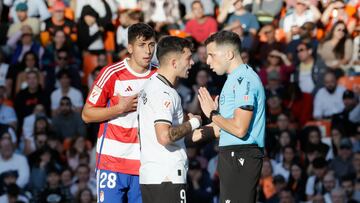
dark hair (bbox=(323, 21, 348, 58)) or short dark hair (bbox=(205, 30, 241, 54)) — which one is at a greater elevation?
dark hair (bbox=(323, 21, 348, 58))

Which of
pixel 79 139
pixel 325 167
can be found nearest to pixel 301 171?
pixel 325 167

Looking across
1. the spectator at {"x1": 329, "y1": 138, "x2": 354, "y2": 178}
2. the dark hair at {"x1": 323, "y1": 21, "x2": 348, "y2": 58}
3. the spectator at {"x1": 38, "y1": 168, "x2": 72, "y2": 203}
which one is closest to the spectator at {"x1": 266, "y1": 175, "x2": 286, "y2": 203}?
the spectator at {"x1": 329, "y1": 138, "x2": 354, "y2": 178}

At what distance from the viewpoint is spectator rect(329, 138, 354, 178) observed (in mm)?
17594

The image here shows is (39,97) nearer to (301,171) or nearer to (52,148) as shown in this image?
(52,148)

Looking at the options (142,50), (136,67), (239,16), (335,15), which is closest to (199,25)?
(239,16)

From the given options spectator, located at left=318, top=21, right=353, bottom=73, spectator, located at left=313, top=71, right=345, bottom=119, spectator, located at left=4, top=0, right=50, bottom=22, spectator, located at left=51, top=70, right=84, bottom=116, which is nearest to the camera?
spectator, located at left=313, top=71, right=345, bottom=119

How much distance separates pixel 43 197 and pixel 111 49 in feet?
15.8

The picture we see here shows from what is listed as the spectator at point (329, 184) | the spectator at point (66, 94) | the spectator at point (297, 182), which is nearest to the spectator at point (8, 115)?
the spectator at point (66, 94)

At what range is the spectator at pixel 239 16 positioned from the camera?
21.5 metres

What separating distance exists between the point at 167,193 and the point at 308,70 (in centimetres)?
1063

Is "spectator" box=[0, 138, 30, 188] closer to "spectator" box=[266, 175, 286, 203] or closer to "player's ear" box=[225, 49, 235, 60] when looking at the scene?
"spectator" box=[266, 175, 286, 203]

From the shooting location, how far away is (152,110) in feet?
33.2

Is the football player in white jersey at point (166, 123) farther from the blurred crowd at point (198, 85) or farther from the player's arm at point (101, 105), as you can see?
the blurred crowd at point (198, 85)

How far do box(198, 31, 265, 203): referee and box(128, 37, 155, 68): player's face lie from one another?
3.33 feet
